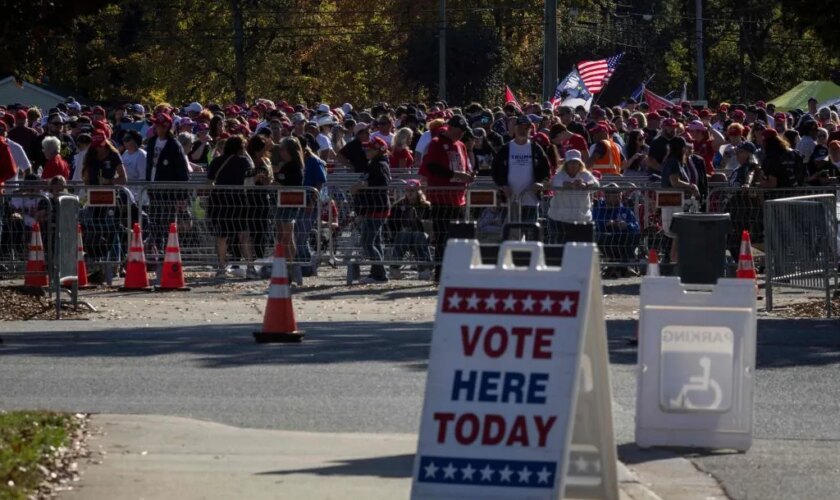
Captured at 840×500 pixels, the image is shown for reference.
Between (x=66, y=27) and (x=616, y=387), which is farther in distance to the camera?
(x=66, y=27)

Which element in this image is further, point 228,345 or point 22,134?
point 22,134

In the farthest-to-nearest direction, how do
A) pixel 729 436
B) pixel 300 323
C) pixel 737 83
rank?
pixel 737 83 → pixel 300 323 → pixel 729 436

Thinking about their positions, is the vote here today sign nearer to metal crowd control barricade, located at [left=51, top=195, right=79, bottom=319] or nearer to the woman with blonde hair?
metal crowd control barricade, located at [left=51, top=195, right=79, bottom=319]

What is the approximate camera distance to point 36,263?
16.5 meters

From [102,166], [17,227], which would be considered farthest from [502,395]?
[102,166]

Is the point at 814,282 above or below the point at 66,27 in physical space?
below

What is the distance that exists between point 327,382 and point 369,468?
314 cm

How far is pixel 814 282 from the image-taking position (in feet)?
54.8

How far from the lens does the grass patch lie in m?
7.45

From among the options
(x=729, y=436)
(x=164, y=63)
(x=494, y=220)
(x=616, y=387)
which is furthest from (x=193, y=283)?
(x=164, y=63)

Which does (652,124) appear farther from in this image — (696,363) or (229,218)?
(696,363)

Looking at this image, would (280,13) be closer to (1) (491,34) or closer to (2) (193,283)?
(1) (491,34)

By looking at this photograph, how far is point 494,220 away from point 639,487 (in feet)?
37.9

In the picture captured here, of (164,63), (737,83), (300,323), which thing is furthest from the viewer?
(737,83)
